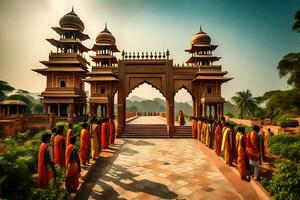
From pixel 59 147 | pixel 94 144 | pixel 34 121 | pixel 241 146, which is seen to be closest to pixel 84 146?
pixel 94 144

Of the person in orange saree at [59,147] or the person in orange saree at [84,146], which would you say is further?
the person in orange saree at [84,146]

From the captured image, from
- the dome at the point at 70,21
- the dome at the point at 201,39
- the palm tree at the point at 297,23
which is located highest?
the dome at the point at 70,21

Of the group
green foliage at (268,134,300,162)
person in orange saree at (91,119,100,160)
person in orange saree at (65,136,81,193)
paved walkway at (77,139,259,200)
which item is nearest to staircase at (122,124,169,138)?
paved walkway at (77,139,259,200)

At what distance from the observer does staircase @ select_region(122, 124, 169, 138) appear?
16359 millimetres

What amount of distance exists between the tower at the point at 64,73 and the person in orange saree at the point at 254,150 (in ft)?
69.3

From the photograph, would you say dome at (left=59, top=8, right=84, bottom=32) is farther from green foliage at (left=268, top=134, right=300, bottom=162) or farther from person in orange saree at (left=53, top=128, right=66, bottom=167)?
green foliage at (left=268, top=134, right=300, bottom=162)

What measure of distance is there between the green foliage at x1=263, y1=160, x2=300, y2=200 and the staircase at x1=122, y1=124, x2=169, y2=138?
11738mm

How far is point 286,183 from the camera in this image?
4453mm

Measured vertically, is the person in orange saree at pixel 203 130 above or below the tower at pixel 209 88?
below

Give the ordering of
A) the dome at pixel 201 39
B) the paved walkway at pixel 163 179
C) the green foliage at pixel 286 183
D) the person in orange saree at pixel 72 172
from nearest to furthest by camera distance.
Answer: the green foliage at pixel 286 183, the person in orange saree at pixel 72 172, the paved walkway at pixel 163 179, the dome at pixel 201 39

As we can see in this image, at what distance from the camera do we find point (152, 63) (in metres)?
17.2

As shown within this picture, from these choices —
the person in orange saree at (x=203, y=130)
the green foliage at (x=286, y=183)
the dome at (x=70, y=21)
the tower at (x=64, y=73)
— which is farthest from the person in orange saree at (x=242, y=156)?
the dome at (x=70, y=21)

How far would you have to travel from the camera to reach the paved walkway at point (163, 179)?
536 cm

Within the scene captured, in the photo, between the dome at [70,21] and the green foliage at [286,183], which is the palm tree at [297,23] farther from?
the dome at [70,21]
